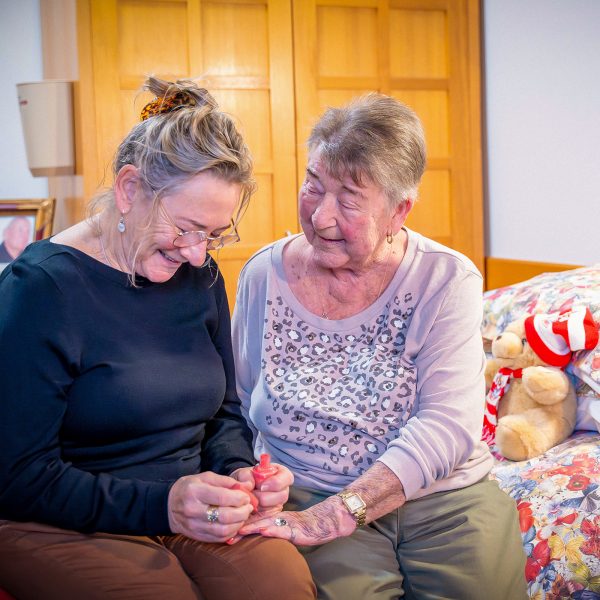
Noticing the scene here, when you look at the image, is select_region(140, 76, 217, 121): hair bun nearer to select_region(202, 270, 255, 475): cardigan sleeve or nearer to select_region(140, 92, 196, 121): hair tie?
select_region(140, 92, 196, 121): hair tie

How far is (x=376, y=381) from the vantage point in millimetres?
1621

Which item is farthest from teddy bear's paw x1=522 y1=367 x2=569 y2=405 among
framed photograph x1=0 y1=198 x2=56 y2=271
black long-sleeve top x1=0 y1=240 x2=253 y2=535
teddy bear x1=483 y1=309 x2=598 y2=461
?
framed photograph x1=0 y1=198 x2=56 y2=271

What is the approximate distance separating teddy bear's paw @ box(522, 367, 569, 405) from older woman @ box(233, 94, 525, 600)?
1.05 feet

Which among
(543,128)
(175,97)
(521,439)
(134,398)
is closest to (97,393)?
(134,398)

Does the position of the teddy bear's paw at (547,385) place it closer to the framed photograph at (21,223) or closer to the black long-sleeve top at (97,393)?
the black long-sleeve top at (97,393)

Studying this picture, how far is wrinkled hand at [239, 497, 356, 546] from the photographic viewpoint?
1409 mm

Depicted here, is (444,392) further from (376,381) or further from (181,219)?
(181,219)

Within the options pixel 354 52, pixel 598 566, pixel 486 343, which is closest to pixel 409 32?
pixel 354 52

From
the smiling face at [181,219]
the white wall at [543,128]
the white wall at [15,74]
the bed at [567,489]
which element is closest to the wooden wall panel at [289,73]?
the white wall at [543,128]

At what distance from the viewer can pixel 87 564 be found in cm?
124

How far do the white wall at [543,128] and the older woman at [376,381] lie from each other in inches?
49.1

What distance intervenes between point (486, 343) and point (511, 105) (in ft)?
4.63

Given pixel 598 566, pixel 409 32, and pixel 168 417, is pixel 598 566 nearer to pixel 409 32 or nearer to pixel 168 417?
pixel 168 417

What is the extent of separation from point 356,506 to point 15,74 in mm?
2876
